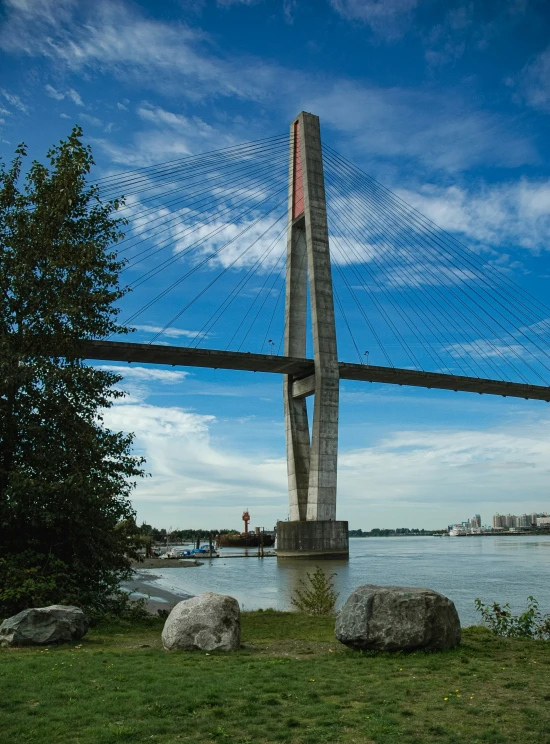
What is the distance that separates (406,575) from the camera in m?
36.4

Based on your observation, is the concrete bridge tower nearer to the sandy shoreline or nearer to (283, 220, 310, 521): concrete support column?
(283, 220, 310, 521): concrete support column

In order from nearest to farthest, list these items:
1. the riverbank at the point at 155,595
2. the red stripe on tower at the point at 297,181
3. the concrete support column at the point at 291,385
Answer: the riverbank at the point at 155,595 → the concrete support column at the point at 291,385 → the red stripe on tower at the point at 297,181

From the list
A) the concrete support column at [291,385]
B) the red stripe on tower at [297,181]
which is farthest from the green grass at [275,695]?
the red stripe on tower at [297,181]

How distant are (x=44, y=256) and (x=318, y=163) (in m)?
38.4

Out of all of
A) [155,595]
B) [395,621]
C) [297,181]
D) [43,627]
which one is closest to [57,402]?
[43,627]

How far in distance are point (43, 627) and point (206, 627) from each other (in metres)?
2.54

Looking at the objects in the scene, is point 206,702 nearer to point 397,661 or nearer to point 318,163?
point 397,661

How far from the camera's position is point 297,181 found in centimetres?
5328

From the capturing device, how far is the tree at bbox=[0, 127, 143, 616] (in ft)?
44.1

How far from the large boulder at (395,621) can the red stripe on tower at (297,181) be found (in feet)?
149

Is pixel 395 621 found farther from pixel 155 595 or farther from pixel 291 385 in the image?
pixel 291 385

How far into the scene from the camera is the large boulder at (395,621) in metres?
8.95

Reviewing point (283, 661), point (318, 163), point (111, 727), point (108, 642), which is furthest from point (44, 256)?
point (318, 163)

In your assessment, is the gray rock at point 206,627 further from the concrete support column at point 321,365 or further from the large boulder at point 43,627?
the concrete support column at point 321,365
